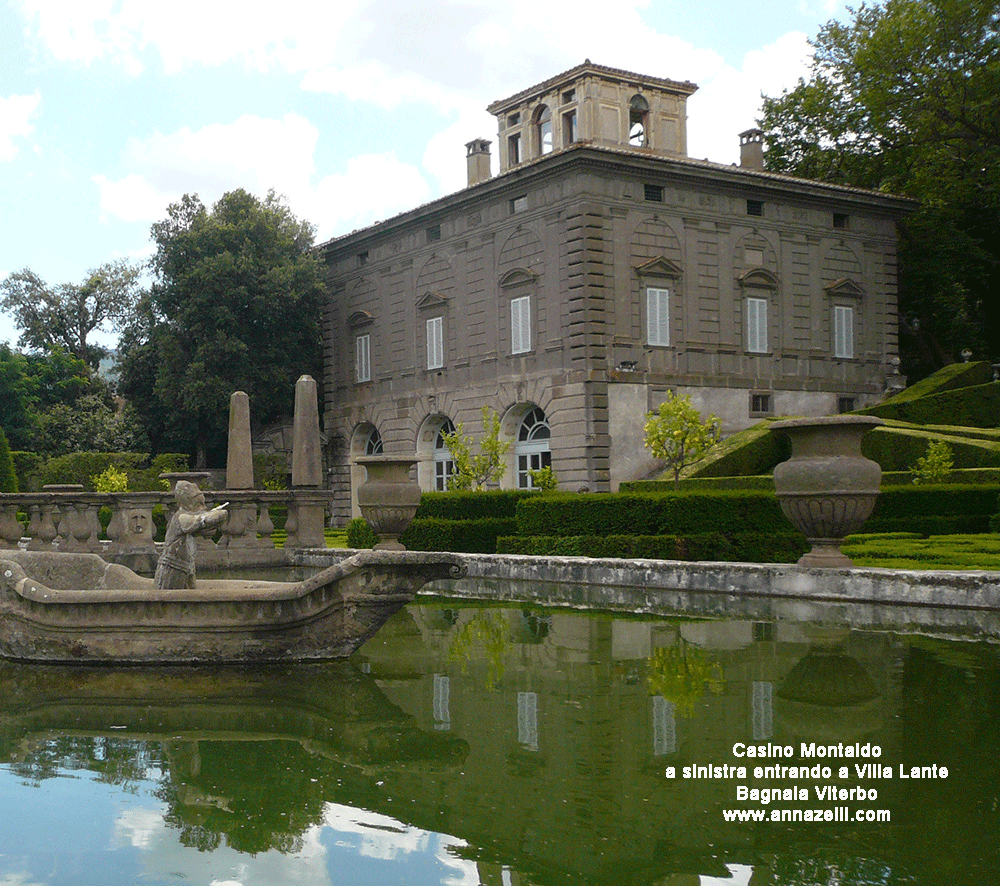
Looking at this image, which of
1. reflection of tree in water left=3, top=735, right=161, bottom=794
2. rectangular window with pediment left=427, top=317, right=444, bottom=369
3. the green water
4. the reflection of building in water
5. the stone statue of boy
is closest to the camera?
the green water

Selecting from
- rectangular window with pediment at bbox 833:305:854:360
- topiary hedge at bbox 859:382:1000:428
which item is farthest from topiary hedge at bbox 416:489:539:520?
rectangular window with pediment at bbox 833:305:854:360

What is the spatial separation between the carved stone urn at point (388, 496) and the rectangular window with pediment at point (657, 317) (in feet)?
47.3

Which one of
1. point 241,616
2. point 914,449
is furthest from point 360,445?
point 241,616

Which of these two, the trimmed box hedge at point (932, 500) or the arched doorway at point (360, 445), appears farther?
the arched doorway at point (360, 445)

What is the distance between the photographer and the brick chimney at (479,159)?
3688 cm

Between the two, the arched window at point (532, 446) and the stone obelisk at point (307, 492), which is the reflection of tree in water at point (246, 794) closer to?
the stone obelisk at point (307, 492)

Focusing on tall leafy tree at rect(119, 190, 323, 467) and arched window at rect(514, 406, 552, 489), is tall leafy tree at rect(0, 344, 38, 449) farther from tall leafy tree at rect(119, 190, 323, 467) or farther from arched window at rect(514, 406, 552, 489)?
arched window at rect(514, 406, 552, 489)

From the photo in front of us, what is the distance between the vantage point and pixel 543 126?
37.4m

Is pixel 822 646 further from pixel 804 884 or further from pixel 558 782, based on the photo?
pixel 804 884

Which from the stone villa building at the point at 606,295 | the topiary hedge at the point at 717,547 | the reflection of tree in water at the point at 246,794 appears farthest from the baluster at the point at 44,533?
the stone villa building at the point at 606,295

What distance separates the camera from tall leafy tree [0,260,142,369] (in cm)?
5647

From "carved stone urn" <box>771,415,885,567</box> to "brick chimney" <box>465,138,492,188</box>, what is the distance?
2633 centimetres

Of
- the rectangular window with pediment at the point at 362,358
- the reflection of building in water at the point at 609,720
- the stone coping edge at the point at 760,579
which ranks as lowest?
the reflection of building in water at the point at 609,720

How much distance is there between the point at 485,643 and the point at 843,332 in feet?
86.0
